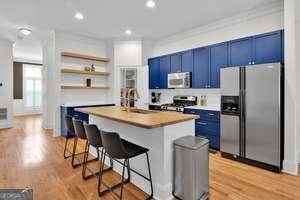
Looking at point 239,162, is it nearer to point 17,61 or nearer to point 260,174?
point 260,174

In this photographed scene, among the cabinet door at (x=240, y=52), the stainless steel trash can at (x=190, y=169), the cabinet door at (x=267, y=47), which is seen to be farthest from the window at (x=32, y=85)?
the cabinet door at (x=267, y=47)

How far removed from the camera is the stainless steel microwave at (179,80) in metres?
4.68

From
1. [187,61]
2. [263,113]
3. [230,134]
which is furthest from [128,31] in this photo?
[263,113]

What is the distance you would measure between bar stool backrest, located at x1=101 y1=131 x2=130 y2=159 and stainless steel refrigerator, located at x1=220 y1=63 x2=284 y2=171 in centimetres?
222

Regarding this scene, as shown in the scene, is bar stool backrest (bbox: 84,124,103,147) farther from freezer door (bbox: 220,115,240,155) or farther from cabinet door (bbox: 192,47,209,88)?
cabinet door (bbox: 192,47,209,88)

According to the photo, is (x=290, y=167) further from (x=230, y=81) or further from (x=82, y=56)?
(x=82, y=56)

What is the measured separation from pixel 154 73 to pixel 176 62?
0.88m

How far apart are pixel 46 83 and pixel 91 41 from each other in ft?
6.69

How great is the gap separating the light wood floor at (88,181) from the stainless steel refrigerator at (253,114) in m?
0.23

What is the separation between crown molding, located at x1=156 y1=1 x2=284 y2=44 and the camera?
3489 mm

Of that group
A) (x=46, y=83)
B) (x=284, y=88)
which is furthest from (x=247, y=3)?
(x=46, y=83)

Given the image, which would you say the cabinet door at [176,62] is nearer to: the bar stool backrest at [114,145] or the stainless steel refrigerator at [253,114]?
the stainless steel refrigerator at [253,114]

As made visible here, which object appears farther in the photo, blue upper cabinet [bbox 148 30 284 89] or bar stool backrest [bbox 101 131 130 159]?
blue upper cabinet [bbox 148 30 284 89]

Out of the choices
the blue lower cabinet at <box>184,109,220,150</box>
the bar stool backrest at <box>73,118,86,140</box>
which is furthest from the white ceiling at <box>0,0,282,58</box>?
the bar stool backrest at <box>73,118,86,140</box>
